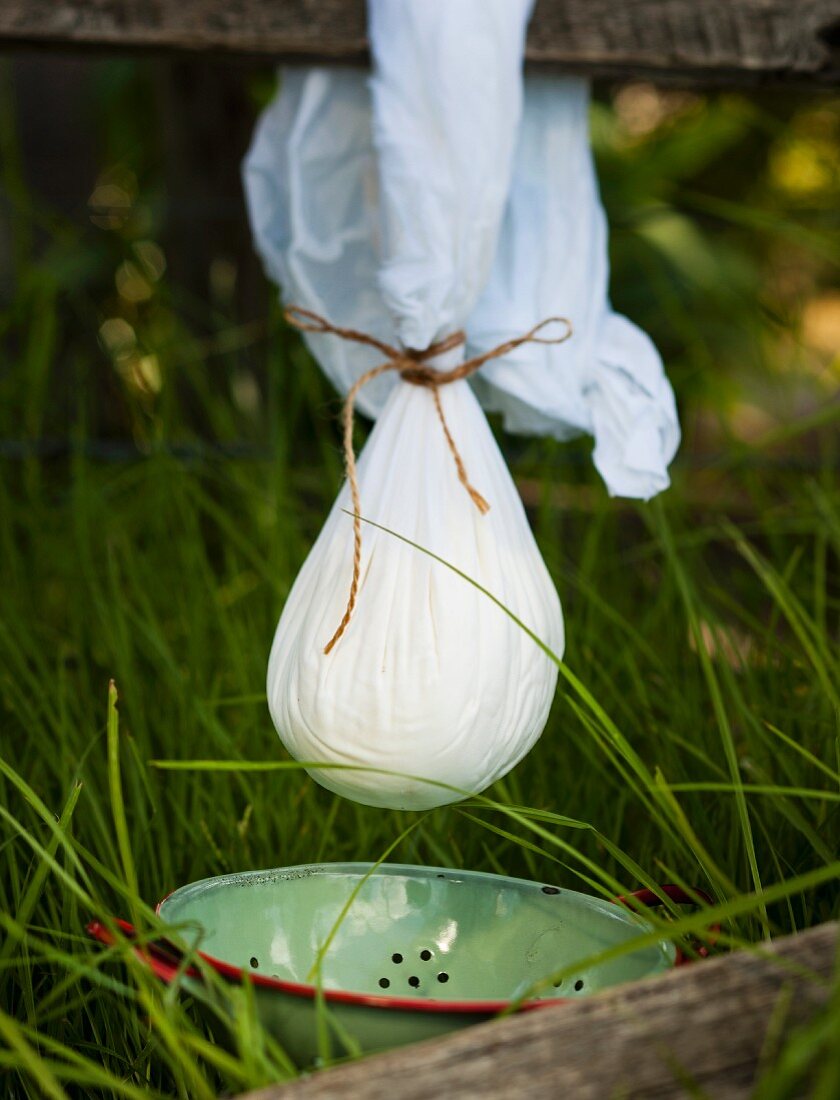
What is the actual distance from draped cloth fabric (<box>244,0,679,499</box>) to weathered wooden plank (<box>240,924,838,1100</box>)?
35 cm

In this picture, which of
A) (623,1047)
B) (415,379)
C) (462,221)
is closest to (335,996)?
(623,1047)

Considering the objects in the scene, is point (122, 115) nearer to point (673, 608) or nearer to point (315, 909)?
point (673, 608)

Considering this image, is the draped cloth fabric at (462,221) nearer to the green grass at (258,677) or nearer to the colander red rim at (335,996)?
the green grass at (258,677)

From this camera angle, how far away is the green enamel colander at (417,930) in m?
0.64

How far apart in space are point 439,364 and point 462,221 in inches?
4.0

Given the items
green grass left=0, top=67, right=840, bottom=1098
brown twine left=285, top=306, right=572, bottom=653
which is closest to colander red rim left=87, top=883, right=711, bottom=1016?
green grass left=0, top=67, right=840, bottom=1098

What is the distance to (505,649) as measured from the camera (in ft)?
2.16

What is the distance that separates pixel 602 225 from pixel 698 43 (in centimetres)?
20

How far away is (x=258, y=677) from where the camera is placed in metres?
1.04

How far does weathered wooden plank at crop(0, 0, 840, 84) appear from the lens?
92 cm

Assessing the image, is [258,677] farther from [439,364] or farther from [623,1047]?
[623,1047]

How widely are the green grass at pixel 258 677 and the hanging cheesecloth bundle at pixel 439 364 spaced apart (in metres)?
0.06

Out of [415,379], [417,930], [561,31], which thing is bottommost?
[417,930]

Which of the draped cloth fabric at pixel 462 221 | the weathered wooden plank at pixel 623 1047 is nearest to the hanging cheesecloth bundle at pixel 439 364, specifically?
the draped cloth fabric at pixel 462 221
